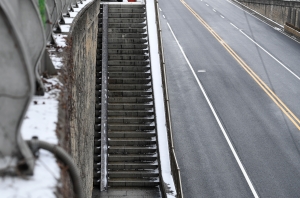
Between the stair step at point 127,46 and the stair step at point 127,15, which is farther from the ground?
the stair step at point 127,15

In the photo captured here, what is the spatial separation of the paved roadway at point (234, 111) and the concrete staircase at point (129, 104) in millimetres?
1412

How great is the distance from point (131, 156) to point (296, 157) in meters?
5.98

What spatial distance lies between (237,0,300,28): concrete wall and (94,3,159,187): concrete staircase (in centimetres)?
1728

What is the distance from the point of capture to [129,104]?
899 inches

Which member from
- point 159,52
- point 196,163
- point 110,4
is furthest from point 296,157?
point 110,4

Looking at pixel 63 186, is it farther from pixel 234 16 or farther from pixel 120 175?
pixel 234 16

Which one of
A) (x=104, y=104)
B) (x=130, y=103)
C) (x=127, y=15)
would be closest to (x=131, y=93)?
(x=130, y=103)

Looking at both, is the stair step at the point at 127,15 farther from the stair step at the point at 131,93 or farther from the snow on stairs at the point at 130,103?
the stair step at the point at 131,93

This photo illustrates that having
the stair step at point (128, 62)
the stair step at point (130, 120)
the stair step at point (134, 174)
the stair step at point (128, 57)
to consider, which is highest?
the stair step at point (128, 57)

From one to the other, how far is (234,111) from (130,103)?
16.1 feet

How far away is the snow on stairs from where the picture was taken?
2041 centimetres

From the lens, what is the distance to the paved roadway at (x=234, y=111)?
19.3 m

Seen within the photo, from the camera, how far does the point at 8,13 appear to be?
15.5 feet

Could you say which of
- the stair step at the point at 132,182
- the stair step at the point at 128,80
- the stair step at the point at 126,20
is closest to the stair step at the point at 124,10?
the stair step at the point at 126,20
